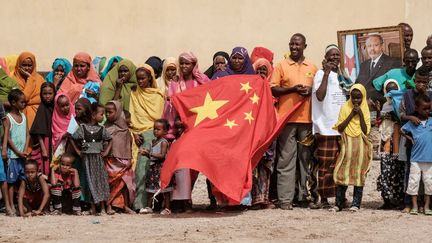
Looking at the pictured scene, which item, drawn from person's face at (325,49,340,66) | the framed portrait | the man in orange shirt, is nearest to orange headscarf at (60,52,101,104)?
the man in orange shirt

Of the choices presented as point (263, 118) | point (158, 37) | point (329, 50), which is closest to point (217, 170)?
point (263, 118)

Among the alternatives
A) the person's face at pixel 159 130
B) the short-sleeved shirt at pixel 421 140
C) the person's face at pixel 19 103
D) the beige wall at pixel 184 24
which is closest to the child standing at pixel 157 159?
the person's face at pixel 159 130

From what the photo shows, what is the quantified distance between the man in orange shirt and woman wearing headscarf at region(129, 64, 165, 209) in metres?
1.29

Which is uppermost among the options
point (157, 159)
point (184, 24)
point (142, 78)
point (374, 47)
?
point (184, 24)

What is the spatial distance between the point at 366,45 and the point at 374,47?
0.45 ft

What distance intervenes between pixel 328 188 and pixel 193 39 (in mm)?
7378

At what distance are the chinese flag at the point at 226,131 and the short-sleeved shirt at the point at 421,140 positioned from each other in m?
1.27

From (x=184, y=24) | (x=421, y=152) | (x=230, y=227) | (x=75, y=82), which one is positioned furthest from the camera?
(x=184, y=24)

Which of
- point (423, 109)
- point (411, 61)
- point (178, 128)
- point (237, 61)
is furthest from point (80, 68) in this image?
point (423, 109)

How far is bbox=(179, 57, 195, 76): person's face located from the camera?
37.3 ft

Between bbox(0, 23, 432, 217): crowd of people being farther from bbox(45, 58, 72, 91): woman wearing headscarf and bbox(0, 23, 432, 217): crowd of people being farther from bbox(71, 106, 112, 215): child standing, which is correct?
bbox(45, 58, 72, 91): woman wearing headscarf

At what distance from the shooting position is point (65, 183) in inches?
439

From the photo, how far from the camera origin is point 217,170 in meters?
10.8

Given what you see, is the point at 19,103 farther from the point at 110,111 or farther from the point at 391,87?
the point at 391,87
